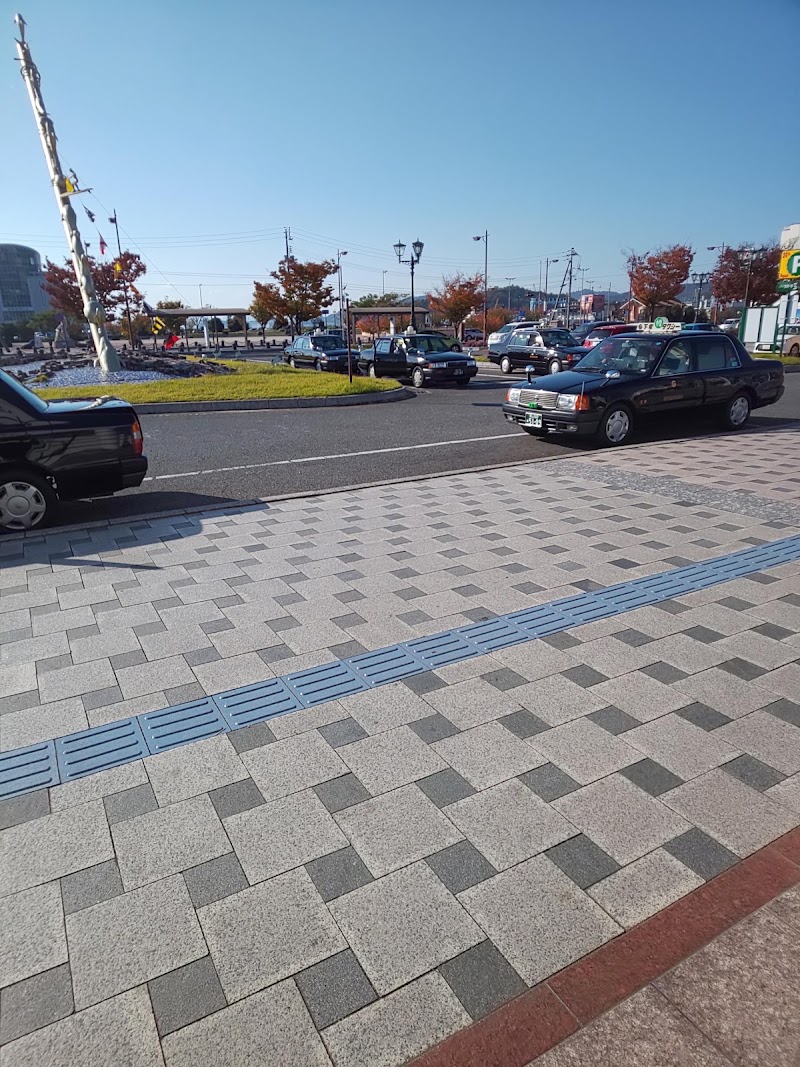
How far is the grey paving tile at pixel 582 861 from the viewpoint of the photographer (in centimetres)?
236

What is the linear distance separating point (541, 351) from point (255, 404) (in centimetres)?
1151

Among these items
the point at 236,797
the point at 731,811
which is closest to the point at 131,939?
the point at 236,797

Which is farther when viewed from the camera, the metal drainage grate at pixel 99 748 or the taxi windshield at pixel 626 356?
the taxi windshield at pixel 626 356

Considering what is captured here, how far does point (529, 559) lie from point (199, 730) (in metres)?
3.15

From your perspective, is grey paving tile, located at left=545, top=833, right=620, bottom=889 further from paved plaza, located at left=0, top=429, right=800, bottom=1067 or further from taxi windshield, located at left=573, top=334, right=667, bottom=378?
taxi windshield, located at left=573, top=334, right=667, bottom=378

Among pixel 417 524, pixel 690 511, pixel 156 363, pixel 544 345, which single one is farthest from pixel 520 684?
pixel 156 363

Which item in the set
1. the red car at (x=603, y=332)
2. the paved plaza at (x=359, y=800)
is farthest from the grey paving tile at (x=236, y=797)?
the red car at (x=603, y=332)

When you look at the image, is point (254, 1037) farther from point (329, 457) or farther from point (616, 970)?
point (329, 457)

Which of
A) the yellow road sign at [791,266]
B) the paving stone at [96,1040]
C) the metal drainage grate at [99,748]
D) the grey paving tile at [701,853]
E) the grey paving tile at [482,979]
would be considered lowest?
the grey paving tile at [701,853]

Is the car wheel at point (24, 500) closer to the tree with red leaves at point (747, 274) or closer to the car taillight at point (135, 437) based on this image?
the car taillight at point (135, 437)

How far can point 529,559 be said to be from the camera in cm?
549

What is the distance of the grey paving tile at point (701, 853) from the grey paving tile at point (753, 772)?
0.44 metres

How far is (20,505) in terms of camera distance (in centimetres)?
638

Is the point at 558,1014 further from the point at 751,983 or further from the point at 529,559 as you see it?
the point at 529,559
